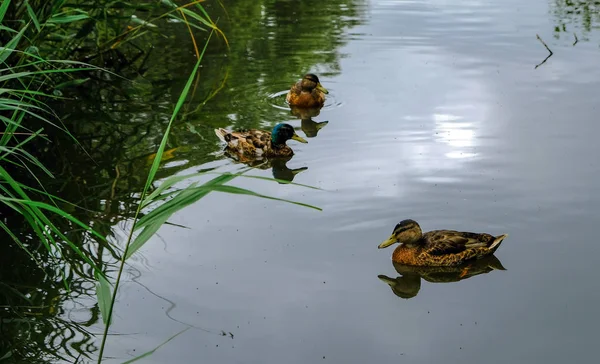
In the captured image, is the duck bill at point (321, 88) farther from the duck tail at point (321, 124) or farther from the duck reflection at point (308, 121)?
the duck tail at point (321, 124)

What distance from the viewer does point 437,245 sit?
6.95m

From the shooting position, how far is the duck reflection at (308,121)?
10.5 meters

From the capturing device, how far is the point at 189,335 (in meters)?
5.73

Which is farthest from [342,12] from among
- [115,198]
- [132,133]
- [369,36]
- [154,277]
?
[154,277]

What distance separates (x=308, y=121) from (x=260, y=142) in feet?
4.88

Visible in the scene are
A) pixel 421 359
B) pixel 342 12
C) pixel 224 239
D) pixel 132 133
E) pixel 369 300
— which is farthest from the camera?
pixel 342 12

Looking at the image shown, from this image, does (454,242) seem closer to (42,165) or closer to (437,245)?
(437,245)

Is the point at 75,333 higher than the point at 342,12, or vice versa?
the point at 75,333

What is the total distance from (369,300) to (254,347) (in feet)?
3.35

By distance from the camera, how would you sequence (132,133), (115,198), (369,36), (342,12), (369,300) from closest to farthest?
(369,300)
(115,198)
(132,133)
(369,36)
(342,12)

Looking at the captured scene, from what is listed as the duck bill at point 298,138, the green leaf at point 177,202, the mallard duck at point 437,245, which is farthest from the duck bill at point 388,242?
the green leaf at point 177,202

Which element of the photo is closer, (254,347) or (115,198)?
(254,347)

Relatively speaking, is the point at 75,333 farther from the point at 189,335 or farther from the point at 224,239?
the point at 224,239

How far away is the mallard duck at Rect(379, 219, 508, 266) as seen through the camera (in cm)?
695
